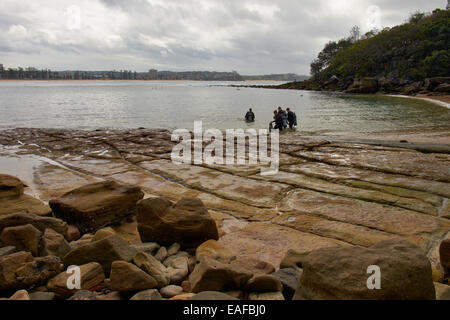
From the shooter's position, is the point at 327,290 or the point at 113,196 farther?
the point at 113,196

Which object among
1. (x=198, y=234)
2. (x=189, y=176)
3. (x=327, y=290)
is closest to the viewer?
(x=327, y=290)

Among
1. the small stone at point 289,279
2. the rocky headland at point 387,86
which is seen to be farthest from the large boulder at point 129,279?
the rocky headland at point 387,86

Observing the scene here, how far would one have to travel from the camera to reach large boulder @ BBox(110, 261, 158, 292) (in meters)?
2.88

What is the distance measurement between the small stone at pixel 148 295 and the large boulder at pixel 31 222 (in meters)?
2.07

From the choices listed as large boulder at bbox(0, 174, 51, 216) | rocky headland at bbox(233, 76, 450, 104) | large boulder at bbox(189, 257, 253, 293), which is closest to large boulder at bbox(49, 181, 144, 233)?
large boulder at bbox(0, 174, 51, 216)

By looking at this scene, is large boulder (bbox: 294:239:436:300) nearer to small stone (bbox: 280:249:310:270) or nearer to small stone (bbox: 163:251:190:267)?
small stone (bbox: 280:249:310:270)

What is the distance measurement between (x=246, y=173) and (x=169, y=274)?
510cm

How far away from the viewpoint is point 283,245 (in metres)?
4.44

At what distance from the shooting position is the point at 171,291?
299 centimetres

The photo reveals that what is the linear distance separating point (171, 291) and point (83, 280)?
829 mm

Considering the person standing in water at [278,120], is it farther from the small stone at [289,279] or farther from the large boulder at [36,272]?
the large boulder at [36,272]

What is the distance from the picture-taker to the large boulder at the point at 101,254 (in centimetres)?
335

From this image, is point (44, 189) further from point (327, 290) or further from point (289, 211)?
point (327, 290)
